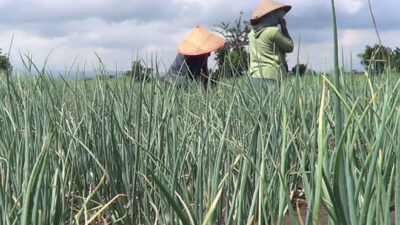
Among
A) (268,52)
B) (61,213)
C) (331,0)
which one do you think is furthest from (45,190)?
(268,52)

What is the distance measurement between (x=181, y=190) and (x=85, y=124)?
0.40 meters

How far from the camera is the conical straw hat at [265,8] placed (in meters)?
3.98

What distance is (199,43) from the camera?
370cm

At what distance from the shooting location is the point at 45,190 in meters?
0.85

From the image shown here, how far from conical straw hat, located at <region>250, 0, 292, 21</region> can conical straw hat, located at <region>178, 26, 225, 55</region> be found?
299 mm

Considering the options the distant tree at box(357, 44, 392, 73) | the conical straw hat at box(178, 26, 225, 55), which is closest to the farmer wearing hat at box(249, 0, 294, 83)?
the conical straw hat at box(178, 26, 225, 55)

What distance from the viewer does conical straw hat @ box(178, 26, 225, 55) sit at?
142 inches

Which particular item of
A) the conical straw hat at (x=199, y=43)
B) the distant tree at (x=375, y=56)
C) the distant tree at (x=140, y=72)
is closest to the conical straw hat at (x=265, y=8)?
the conical straw hat at (x=199, y=43)

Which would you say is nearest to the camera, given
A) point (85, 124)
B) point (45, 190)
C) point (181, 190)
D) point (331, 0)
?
point (331, 0)

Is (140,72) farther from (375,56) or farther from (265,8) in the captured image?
(265,8)

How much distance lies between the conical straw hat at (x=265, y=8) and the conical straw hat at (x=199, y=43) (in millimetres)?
299

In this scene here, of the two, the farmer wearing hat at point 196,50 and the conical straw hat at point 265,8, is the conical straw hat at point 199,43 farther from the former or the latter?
the conical straw hat at point 265,8

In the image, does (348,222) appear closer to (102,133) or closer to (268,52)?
(102,133)

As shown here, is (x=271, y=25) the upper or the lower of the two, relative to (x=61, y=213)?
upper
